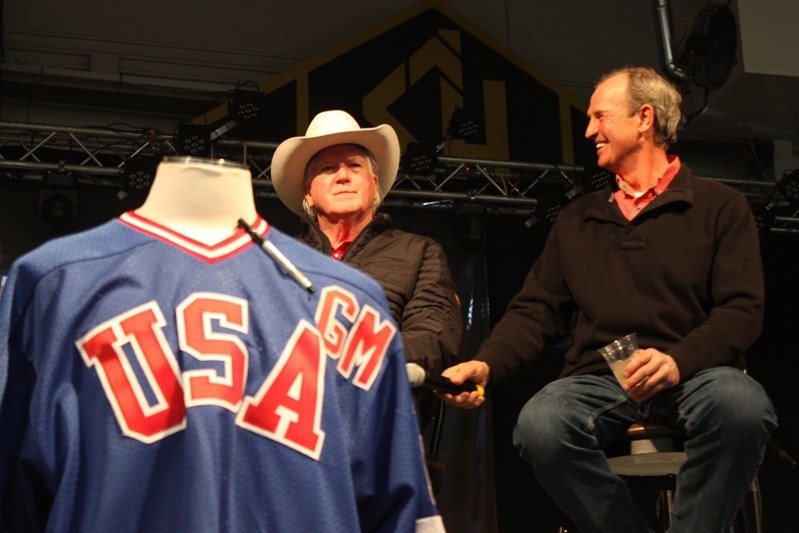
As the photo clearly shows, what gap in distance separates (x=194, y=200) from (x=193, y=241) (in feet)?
0.22

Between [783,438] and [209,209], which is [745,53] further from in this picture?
[209,209]

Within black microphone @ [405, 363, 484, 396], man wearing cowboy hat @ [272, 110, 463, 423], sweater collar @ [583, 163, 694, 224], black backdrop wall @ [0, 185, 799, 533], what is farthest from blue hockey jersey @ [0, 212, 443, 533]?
black backdrop wall @ [0, 185, 799, 533]

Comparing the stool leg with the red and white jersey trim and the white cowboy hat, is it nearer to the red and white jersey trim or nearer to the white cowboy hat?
the white cowboy hat

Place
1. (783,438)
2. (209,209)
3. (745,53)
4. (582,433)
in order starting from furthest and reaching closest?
(783,438), (745,53), (582,433), (209,209)

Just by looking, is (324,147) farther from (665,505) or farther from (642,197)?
(665,505)

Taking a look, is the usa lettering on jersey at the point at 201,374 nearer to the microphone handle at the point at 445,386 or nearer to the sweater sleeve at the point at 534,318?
the microphone handle at the point at 445,386

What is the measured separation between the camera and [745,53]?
227 inches

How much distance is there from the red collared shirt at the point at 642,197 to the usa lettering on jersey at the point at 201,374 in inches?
65.5

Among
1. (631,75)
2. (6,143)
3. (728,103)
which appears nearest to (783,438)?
(728,103)

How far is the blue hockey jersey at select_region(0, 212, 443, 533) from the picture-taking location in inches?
56.7

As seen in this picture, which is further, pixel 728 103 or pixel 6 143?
pixel 728 103

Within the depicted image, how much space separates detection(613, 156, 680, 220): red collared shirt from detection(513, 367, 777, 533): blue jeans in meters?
0.50

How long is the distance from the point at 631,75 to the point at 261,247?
193cm

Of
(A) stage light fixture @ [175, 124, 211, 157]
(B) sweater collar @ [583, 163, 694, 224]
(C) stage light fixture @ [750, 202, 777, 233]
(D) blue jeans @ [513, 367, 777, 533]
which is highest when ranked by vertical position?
(A) stage light fixture @ [175, 124, 211, 157]
